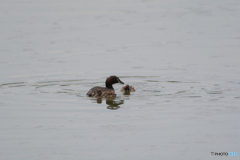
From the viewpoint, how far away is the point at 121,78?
14.9 meters

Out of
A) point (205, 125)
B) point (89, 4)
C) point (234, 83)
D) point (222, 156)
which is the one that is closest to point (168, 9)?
point (89, 4)

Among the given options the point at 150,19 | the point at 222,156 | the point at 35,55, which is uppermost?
the point at 150,19

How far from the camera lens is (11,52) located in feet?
59.6

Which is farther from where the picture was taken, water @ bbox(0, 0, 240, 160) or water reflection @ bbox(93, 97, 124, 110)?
water reflection @ bbox(93, 97, 124, 110)

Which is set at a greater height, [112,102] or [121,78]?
[121,78]

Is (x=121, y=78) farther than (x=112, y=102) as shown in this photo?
Yes

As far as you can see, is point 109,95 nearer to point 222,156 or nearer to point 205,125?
point 205,125

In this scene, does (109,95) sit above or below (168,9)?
below

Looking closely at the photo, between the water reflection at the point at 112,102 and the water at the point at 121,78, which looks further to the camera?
the water reflection at the point at 112,102

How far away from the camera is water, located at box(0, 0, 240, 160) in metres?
8.50

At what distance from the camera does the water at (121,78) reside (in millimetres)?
8500

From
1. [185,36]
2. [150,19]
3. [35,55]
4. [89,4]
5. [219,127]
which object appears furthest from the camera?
[89,4]

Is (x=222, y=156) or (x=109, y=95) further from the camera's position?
(x=109, y=95)

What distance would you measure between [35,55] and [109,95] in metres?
5.78
